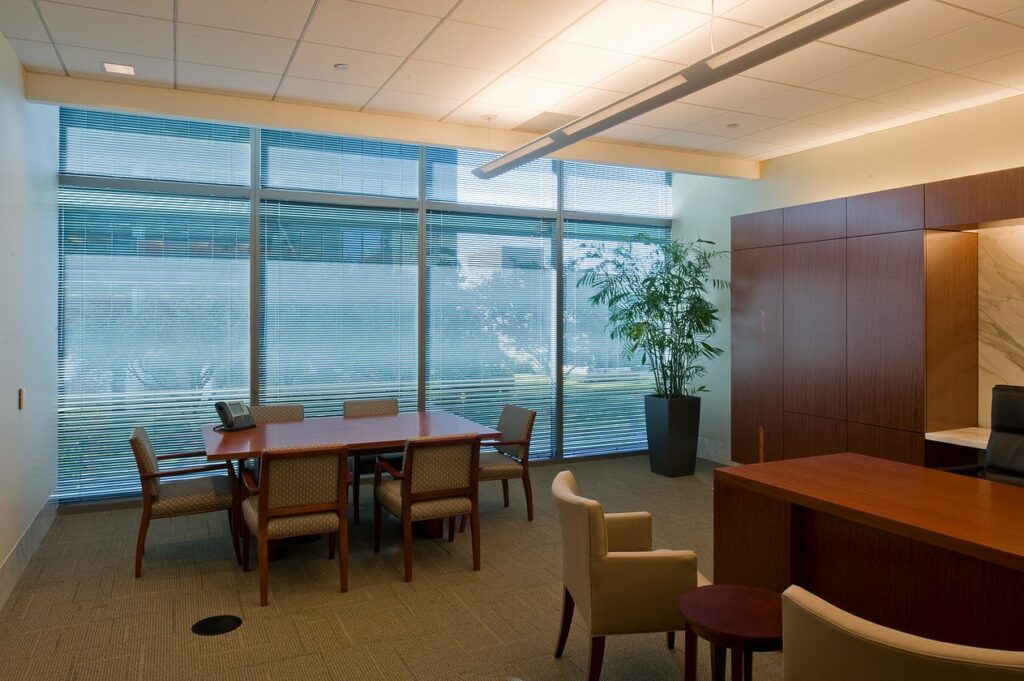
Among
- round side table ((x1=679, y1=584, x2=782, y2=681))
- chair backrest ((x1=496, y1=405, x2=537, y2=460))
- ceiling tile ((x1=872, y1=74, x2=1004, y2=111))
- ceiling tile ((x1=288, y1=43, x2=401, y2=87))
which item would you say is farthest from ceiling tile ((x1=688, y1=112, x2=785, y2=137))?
round side table ((x1=679, y1=584, x2=782, y2=681))

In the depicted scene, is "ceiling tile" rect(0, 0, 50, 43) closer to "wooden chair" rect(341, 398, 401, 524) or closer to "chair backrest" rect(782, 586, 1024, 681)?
"wooden chair" rect(341, 398, 401, 524)

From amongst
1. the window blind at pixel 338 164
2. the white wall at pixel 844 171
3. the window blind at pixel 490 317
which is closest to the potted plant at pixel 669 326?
the white wall at pixel 844 171

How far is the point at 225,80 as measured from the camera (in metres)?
4.56

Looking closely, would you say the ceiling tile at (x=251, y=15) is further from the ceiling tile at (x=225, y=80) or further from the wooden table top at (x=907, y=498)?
the wooden table top at (x=907, y=498)

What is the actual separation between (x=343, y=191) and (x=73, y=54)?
8.50 ft

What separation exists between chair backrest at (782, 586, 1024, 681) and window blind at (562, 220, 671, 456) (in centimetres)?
569

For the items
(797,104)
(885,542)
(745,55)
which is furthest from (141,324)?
(885,542)

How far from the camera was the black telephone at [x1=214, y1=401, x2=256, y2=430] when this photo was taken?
4.91 metres

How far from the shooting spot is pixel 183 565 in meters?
4.41

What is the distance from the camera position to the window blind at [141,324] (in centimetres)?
559

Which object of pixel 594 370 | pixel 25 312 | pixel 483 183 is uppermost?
pixel 483 183

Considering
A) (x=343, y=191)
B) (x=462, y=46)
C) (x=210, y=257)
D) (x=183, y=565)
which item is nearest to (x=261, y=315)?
(x=210, y=257)

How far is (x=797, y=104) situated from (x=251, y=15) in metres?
3.64

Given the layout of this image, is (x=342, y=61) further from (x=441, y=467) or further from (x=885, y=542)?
(x=885, y=542)
